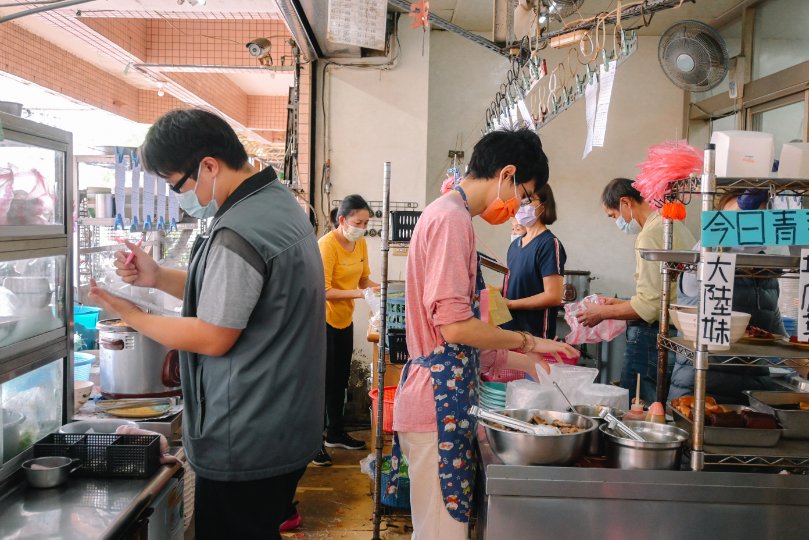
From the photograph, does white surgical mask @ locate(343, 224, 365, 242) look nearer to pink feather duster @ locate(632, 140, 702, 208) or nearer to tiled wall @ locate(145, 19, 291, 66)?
pink feather duster @ locate(632, 140, 702, 208)

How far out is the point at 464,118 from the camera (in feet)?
22.4

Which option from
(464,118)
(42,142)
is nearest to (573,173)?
(464,118)

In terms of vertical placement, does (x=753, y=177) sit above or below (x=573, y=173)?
below

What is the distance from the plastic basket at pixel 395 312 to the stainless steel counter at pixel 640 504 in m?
1.58

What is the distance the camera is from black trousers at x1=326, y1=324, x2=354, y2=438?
4602 millimetres

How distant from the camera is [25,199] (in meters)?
2.04

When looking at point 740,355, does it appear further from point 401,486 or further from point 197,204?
point 401,486

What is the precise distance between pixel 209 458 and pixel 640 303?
2.59 metres

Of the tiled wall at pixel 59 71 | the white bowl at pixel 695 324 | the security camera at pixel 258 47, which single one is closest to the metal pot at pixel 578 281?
the security camera at pixel 258 47

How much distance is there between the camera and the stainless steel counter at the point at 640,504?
6.25 feet

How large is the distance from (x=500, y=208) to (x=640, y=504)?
1027 mm

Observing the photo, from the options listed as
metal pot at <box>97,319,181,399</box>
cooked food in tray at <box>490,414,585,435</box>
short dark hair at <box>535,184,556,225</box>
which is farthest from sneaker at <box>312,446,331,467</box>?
cooked food in tray at <box>490,414,585,435</box>

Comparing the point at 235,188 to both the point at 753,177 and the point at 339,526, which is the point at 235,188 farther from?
the point at 339,526

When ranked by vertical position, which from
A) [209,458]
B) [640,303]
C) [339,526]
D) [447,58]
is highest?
[447,58]
